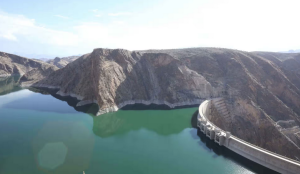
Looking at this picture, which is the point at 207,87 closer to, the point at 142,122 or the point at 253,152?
the point at 142,122

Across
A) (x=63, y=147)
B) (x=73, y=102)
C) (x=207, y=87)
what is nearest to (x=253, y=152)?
(x=63, y=147)

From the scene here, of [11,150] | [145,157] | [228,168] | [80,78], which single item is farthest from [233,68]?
[11,150]

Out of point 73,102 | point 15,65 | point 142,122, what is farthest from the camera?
point 15,65

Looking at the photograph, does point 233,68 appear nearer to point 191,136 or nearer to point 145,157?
point 191,136

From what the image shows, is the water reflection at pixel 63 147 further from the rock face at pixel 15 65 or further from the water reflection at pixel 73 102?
the rock face at pixel 15 65

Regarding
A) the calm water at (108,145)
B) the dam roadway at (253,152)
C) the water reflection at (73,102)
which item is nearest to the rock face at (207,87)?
the water reflection at (73,102)
